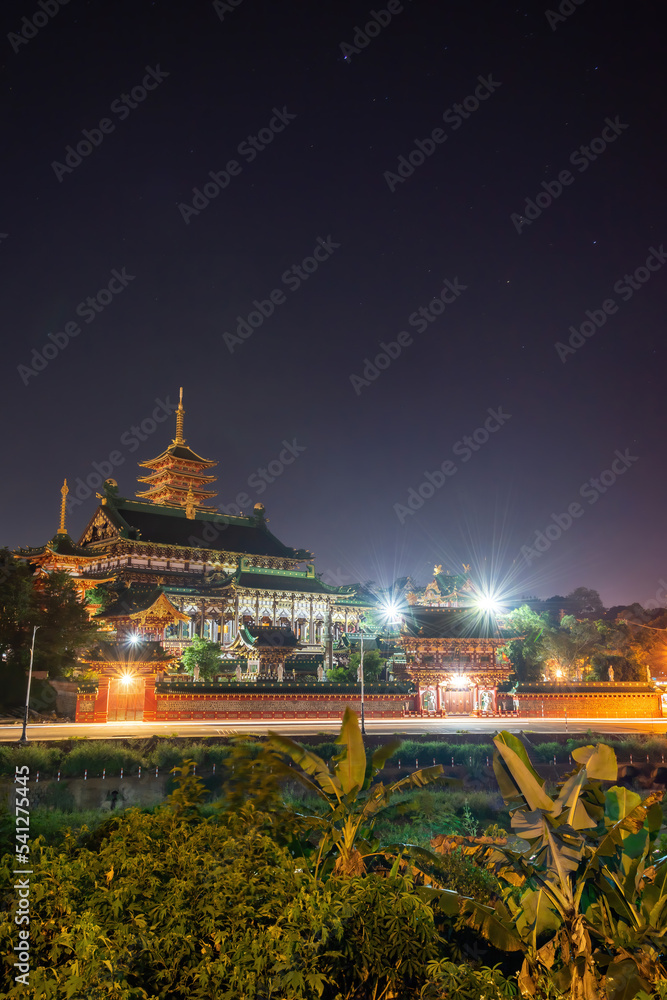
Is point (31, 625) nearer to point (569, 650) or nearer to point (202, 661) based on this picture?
point (202, 661)

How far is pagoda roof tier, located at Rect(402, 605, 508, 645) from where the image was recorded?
46.1 metres

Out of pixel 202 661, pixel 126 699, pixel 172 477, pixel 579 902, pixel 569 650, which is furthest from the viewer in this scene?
pixel 172 477

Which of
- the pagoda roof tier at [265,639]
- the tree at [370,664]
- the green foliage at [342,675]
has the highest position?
the pagoda roof tier at [265,639]

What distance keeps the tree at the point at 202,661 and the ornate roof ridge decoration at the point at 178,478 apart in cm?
3699

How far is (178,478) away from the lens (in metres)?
87.9

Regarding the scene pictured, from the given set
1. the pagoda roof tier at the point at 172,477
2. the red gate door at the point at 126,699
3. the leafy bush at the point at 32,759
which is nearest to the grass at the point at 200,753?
the leafy bush at the point at 32,759

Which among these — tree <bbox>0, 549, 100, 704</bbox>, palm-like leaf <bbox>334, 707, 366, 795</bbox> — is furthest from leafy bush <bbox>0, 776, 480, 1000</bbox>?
tree <bbox>0, 549, 100, 704</bbox>

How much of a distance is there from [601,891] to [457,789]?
17683 mm

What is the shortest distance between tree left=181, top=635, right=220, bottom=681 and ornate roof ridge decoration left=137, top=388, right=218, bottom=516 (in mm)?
36986

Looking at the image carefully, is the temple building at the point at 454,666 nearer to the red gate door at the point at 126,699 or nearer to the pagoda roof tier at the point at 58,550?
the red gate door at the point at 126,699

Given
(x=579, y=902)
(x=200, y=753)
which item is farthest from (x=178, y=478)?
(x=579, y=902)

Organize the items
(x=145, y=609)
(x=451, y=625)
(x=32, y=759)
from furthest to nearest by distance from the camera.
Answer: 1. (x=145, y=609)
2. (x=451, y=625)
3. (x=32, y=759)

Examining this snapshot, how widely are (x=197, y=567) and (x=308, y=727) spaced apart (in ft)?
133

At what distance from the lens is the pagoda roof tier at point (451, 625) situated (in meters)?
46.1
